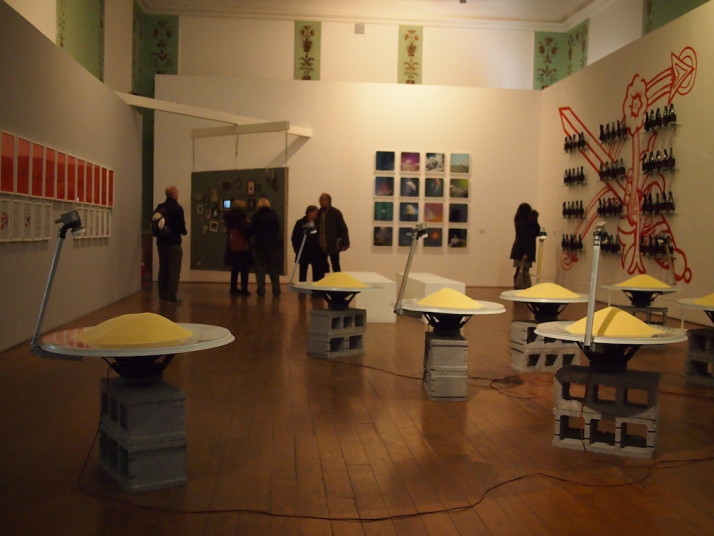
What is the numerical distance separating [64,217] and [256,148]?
12.0 metres

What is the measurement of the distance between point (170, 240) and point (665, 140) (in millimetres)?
7359

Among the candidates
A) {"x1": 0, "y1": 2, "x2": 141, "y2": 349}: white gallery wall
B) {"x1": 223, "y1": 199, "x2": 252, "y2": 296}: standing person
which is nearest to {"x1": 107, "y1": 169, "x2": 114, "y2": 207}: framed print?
{"x1": 0, "y1": 2, "x2": 141, "y2": 349}: white gallery wall

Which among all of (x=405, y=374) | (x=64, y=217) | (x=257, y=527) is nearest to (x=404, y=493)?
(x=257, y=527)

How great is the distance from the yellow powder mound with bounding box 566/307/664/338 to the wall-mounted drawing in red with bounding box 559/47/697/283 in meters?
6.43

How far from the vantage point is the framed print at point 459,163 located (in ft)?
53.3

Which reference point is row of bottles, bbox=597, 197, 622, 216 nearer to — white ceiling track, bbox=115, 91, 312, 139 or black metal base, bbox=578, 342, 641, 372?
white ceiling track, bbox=115, 91, 312, 139

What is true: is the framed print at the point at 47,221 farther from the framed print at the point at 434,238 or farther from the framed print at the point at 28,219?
the framed print at the point at 434,238

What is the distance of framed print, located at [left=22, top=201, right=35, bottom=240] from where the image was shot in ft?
25.2

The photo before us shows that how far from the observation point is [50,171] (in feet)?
27.9

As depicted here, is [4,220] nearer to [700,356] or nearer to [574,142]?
[700,356]

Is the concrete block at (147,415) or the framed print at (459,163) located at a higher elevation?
the framed print at (459,163)

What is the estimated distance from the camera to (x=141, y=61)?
16.3 meters

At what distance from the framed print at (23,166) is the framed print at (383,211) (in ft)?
29.7

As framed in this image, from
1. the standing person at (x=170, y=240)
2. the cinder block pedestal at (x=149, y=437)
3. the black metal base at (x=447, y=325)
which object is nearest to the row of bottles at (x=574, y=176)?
the standing person at (x=170, y=240)
